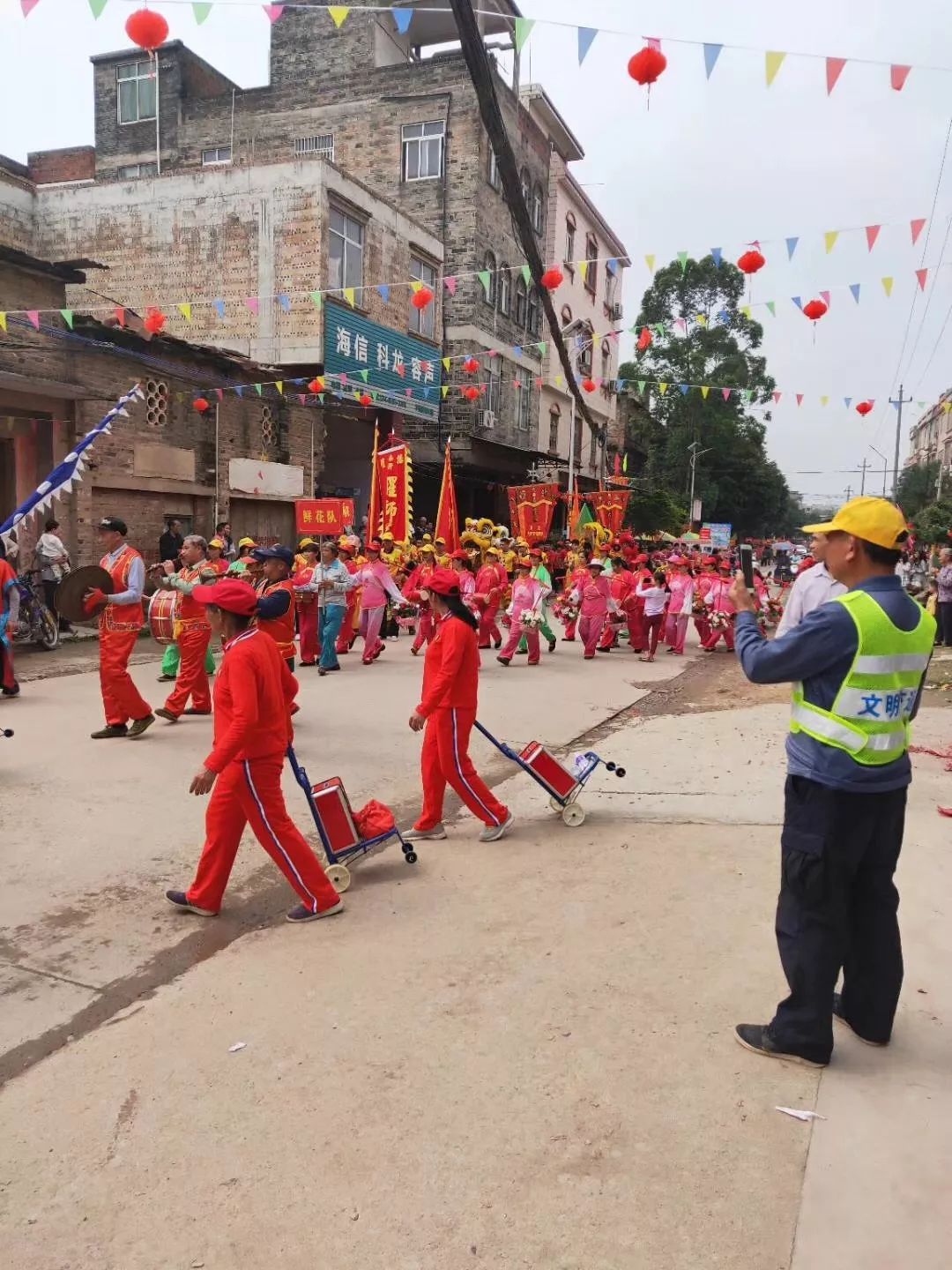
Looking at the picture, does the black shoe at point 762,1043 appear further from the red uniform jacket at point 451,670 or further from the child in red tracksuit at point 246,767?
the red uniform jacket at point 451,670

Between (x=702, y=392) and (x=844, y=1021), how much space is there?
1622 inches

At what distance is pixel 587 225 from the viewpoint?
1478 inches

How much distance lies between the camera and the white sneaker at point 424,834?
5534 mm

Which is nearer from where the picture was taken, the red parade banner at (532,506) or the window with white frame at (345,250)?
the window with white frame at (345,250)

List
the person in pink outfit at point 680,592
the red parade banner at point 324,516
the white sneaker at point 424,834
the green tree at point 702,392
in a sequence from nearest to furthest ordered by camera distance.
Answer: the white sneaker at point 424,834 → the person in pink outfit at point 680,592 → the red parade banner at point 324,516 → the green tree at point 702,392

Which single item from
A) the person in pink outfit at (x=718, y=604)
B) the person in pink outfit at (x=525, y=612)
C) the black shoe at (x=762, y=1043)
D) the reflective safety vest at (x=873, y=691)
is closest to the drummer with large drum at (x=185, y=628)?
the person in pink outfit at (x=525, y=612)

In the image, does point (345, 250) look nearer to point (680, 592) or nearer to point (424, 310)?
point (424, 310)

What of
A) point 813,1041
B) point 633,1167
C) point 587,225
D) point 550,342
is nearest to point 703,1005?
point 813,1041

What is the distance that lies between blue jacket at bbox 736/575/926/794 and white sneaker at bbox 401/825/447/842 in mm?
2961

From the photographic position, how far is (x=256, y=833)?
4230 mm

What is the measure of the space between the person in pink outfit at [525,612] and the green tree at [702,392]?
2933cm

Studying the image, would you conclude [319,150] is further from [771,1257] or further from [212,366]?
[771,1257]

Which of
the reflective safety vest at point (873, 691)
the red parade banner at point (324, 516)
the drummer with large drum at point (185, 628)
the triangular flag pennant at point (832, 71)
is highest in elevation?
the triangular flag pennant at point (832, 71)

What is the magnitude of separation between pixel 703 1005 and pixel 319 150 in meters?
28.4
